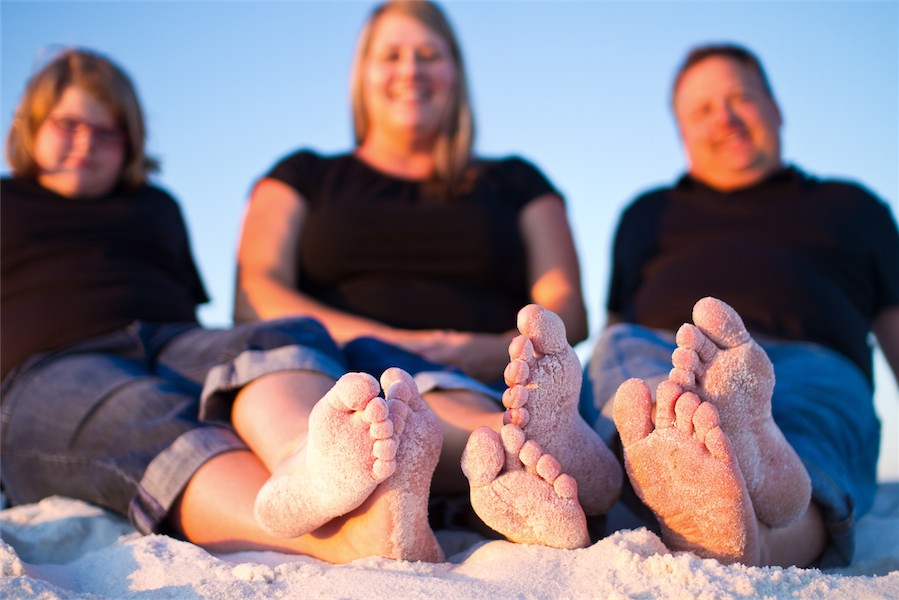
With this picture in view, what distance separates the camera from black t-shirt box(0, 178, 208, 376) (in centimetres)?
170

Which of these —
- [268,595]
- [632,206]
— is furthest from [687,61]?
[268,595]

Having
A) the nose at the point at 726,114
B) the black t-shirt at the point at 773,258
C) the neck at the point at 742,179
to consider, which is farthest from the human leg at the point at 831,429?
the nose at the point at 726,114

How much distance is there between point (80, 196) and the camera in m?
1.94

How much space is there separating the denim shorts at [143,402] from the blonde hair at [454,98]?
0.81 m

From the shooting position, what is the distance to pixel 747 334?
1059 mm

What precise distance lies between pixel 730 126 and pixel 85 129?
5.03 ft

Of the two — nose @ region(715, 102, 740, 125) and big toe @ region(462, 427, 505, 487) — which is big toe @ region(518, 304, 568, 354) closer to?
big toe @ region(462, 427, 505, 487)

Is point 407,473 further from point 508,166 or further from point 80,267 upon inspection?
point 508,166

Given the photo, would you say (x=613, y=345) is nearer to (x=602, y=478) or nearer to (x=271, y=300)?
(x=602, y=478)

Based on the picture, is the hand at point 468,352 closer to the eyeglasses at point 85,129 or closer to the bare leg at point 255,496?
the bare leg at point 255,496

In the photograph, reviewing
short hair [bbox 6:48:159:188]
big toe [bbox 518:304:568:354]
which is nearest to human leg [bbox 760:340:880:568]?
big toe [bbox 518:304:568:354]

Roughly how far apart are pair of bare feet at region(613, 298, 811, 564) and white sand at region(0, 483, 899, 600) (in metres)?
0.05

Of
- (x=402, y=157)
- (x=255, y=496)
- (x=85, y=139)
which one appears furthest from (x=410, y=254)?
(x=255, y=496)

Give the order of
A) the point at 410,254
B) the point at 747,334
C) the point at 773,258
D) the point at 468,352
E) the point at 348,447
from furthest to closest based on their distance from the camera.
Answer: the point at 410,254 < the point at 773,258 < the point at 468,352 < the point at 747,334 < the point at 348,447
